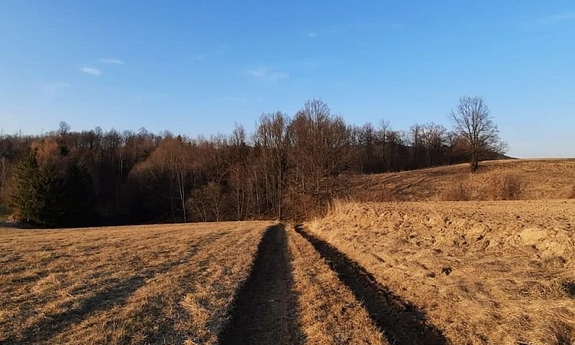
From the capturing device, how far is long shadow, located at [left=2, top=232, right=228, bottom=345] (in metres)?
6.57

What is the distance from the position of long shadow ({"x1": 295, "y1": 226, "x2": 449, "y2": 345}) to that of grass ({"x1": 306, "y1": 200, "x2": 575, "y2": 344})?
0.21 metres

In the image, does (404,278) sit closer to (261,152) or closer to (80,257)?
(80,257)

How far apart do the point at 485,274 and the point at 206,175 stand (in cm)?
7307

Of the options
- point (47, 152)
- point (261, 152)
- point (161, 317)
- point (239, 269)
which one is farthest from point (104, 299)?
point (47, 152)

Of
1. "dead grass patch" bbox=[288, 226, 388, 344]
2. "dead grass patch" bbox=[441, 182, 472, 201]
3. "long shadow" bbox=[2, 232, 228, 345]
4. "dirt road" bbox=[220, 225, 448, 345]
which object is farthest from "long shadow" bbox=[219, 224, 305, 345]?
"dead grass patch" bbox=[441, 182, 472, 201]

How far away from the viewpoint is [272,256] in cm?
1794

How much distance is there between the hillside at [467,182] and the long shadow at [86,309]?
110 feet

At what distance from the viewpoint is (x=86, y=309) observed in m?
8.26

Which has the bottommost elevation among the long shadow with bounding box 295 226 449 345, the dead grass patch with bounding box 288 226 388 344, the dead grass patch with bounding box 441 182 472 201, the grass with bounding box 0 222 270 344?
the long shadow with bounding box 295 226 449 345

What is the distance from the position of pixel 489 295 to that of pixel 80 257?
1310cm

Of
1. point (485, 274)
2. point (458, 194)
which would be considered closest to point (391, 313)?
point (485, 274)

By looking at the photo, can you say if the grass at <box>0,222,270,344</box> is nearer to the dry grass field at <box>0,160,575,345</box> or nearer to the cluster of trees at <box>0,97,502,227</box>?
the dry grass field at <box>0,160,575,345</box>

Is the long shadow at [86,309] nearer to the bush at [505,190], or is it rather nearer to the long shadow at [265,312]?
the long shadow at [265,312]

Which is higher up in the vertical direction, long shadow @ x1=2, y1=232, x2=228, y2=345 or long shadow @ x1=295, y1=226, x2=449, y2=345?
long shadow @ x1=2, y1=232, x2=228, y2=345
